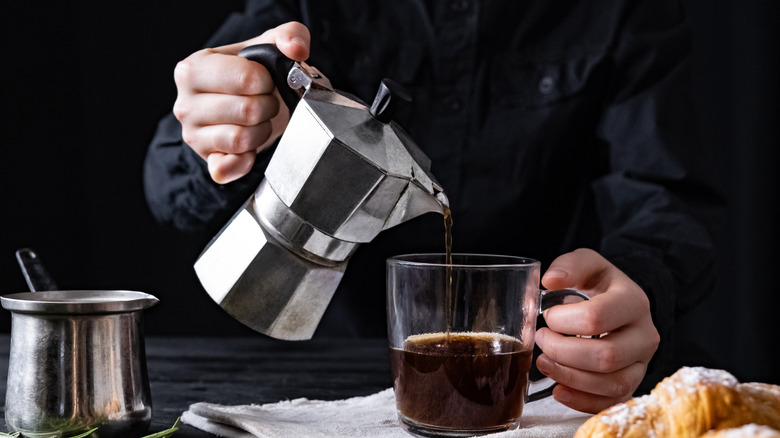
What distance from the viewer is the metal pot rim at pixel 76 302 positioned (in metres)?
0.74

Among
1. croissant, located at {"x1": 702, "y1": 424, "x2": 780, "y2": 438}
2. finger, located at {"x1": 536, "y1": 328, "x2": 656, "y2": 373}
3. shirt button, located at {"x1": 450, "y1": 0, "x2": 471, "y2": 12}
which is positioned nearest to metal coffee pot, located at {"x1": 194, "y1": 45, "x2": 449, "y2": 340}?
finger, located at {"x1": 536, "y1": 328, "x2": 656, "y2": 373}

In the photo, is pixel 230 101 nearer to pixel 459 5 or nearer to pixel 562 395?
pixel 562 395

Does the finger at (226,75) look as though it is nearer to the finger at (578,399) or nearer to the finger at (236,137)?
the finger at (236,137)

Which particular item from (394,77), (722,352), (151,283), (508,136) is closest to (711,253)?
(508,136)

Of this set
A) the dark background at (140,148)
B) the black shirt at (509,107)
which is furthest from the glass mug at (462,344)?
the dark background at (140,148)

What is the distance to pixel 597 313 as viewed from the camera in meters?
0.85

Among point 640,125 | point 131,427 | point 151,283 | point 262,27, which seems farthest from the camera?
point 151,283

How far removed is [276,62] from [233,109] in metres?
0.10

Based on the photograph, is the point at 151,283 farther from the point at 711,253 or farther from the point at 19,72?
the point at 711,253

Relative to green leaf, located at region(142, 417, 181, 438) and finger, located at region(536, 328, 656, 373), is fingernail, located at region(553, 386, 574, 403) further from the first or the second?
green leaf, located at region(142, 417, 181, 438)

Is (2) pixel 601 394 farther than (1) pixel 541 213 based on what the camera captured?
No

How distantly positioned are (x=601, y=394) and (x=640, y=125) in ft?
2.44

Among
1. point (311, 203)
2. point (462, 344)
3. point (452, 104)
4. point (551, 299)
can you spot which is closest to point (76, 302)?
point (311, 203)

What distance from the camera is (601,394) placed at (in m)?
0.88
